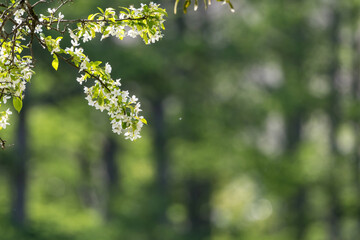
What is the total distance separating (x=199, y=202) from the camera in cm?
2372

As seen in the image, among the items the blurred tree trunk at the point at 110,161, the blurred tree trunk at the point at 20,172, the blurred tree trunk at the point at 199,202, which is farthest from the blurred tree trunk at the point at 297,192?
the blurred tree trunk at the point at 20,172

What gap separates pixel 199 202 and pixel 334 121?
16.8 ft

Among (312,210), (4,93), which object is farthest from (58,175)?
(4,93)

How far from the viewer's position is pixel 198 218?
2350 cm

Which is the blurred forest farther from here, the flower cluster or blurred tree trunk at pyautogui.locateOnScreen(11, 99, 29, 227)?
the flower cluster

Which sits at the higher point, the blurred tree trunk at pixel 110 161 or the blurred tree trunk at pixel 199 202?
the blurred tree trunk at pixel 110 161

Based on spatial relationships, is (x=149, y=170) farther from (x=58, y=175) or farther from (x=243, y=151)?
(x=243, y=151)

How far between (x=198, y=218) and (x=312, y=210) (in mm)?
3692

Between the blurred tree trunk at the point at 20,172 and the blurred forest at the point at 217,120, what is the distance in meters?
0.04

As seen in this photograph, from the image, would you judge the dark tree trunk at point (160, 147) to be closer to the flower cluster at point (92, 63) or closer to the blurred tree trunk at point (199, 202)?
the blurred tree trunk at point (199, 202)

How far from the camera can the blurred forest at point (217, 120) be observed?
20.0m

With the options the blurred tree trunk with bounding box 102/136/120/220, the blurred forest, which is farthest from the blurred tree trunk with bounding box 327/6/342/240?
the blurred tree trunk with bounding box 102/136/120/220

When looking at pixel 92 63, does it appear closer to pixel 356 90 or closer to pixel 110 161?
pixel 356 90

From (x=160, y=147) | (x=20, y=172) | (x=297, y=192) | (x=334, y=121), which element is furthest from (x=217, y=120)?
(x=20, y=172)
